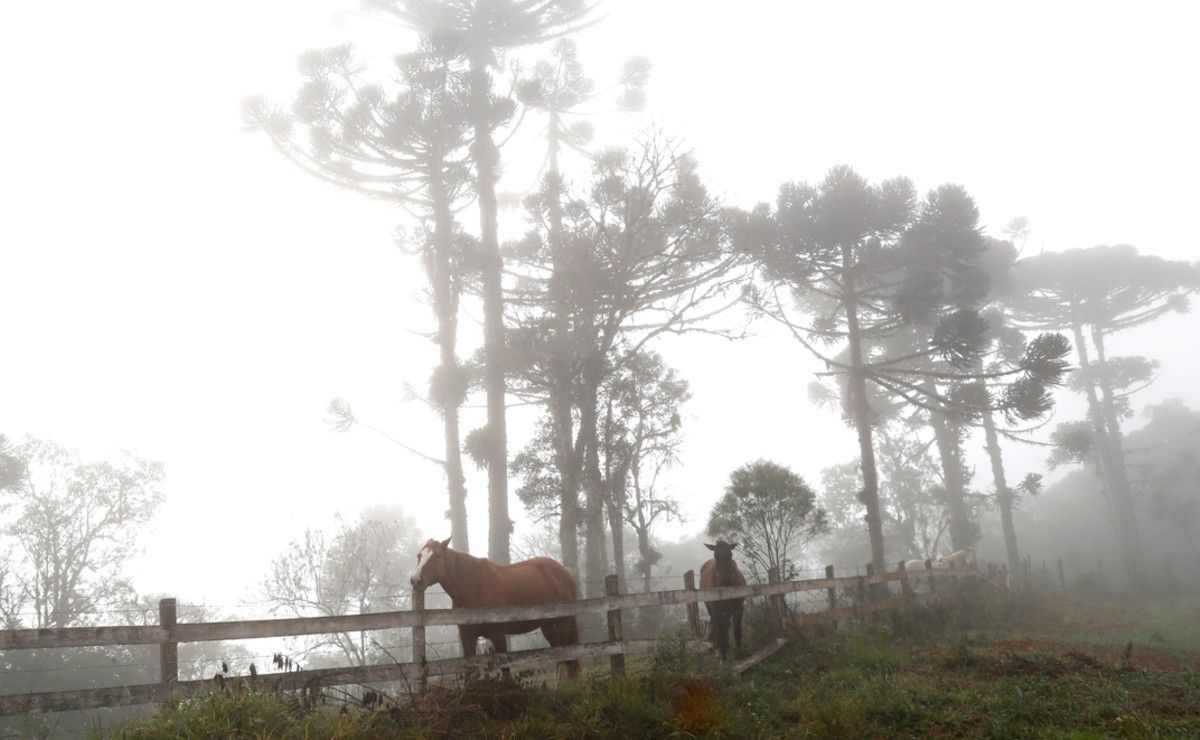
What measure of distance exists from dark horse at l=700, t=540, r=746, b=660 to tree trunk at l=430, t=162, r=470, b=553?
11.7m

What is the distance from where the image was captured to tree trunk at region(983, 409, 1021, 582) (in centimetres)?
3219

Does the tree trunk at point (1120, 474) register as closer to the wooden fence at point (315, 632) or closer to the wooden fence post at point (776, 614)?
the wooden fence post at point (776, 614)

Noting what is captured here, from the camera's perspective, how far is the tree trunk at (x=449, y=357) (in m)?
23.6

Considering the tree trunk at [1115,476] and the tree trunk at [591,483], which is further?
the tree trunk at [1115,476]

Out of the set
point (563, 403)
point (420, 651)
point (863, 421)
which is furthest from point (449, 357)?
point (420, 651)

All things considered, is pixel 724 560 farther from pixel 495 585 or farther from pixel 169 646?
pixel 169 646

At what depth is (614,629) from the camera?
28.8ft

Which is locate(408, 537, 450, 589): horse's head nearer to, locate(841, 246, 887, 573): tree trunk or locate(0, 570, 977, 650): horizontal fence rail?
locate(0, 570, 977, 650): horizontal fence rail

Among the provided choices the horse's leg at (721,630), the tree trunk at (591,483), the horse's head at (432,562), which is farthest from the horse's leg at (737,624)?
the tree trunk at (591,483)

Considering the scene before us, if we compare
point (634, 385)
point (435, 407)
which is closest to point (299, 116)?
point (435, 407)

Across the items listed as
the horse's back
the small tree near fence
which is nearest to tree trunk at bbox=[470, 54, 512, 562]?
the small tree near fence

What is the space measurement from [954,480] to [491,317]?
2043cm

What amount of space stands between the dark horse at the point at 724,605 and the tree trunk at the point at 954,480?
22.4 m

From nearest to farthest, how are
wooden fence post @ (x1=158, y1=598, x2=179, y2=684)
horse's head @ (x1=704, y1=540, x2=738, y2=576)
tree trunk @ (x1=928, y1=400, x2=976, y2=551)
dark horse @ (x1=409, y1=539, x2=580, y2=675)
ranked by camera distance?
wooden fence post @ (x1=158, y1=598, x2=179, y2=684), dark horse @ (x1=409, y1=539, x2=580, y2=675), horse's head @ (x1=704, y1=540, x2=738, y2=576), tree trunk @ (x1=928, y1=400, x2=976, y2=551)
